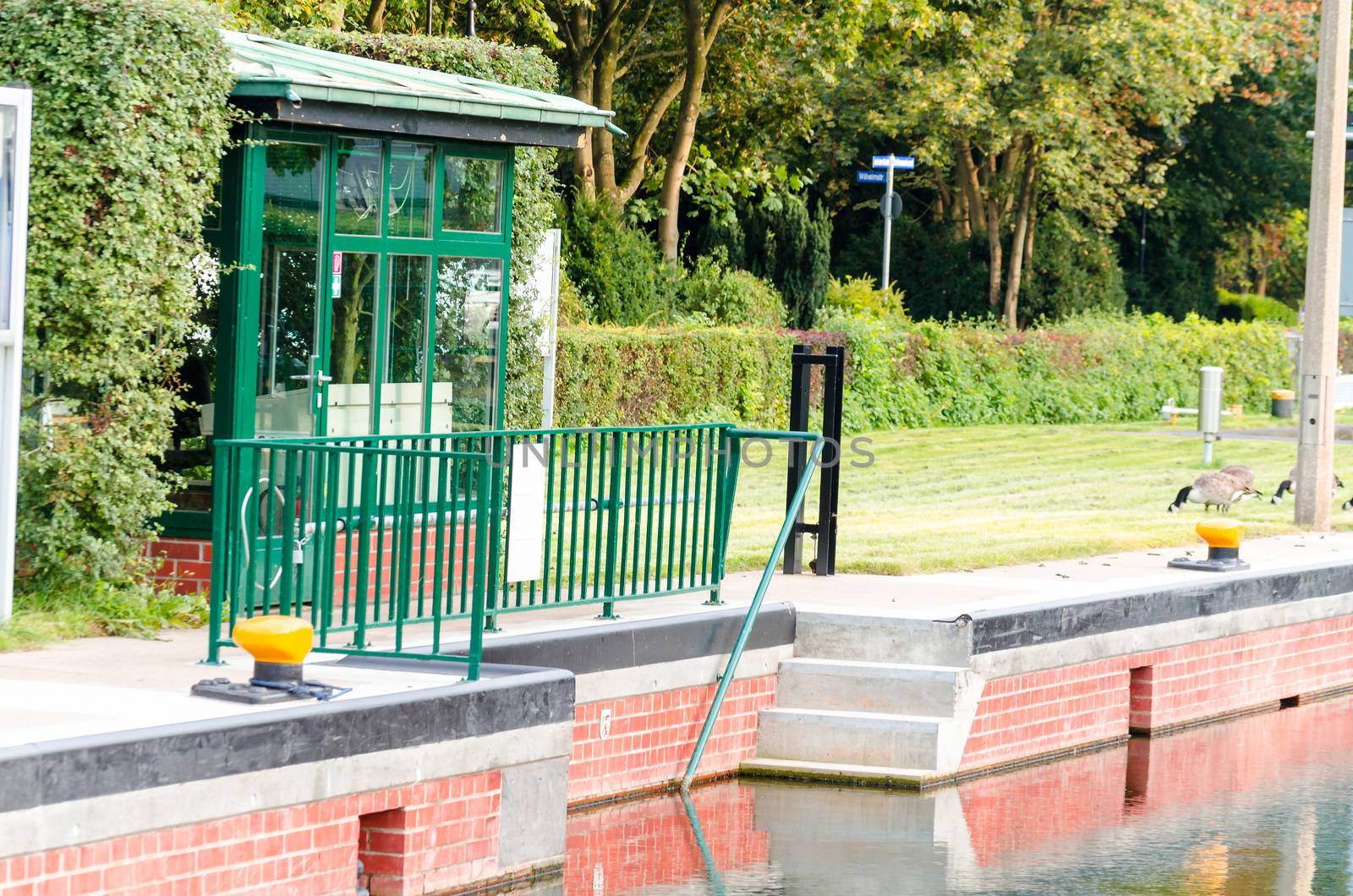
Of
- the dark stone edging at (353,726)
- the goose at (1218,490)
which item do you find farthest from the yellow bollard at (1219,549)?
the dark stone edging at (353,726)

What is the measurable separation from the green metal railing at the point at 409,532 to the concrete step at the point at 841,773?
0.93 metres

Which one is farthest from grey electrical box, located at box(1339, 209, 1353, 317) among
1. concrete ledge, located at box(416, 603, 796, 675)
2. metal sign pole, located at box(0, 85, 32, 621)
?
metal sign pole, located at box(0, 85, 32, 621)

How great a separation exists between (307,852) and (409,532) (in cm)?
156

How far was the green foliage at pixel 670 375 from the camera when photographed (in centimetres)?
2142

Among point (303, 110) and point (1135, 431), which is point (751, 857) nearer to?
point (303, 110)

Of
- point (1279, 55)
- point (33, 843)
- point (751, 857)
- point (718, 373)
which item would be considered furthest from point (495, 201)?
point (1279, 55)

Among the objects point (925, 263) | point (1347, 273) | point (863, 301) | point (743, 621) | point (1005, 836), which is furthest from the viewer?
point (925, 263)

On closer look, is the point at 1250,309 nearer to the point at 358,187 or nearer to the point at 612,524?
the point at 358,187

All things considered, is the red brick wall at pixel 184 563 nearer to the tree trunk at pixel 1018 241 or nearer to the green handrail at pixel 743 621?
the green handrail at pixel 743 621

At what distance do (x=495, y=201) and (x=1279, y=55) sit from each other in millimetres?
36004

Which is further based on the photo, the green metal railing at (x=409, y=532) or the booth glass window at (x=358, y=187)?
the booth glass window at (x=358, y=187)

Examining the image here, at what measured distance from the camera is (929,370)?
28.6 meters

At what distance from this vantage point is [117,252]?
9070mm

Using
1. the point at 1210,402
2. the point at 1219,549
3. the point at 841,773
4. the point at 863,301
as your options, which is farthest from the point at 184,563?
the point at 863,301
